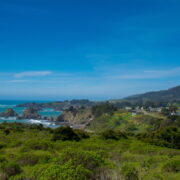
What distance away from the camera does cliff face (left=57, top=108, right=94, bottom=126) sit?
89.3 m

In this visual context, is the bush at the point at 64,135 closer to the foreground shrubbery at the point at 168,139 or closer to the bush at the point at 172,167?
the foreground shrubbery at the point at 168,139

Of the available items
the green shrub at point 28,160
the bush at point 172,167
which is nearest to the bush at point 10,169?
the green shrub at point 28,160

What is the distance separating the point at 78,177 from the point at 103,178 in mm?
929

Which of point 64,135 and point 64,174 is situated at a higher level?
point 64,174

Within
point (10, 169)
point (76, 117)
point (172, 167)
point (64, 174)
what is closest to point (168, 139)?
point (172, 167)

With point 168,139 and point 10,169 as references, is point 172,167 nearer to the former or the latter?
point 10,169

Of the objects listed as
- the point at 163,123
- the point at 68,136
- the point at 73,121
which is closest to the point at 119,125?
the point at 163,123

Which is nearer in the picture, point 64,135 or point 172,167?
point 172,167

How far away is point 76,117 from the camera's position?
93562 mm

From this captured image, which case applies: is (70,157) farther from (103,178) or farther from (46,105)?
(46,105)

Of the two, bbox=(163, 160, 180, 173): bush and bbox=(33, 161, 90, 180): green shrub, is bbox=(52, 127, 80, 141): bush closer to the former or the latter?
bbox=(163, 160, 180, 173): bush

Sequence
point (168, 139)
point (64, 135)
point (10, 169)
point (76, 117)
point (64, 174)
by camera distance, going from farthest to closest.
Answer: point (76, 117), point (168, 139), point (64, 135), point (10, 169), point (64, 174)

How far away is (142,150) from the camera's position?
13.3 m

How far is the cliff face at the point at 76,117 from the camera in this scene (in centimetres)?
8929
